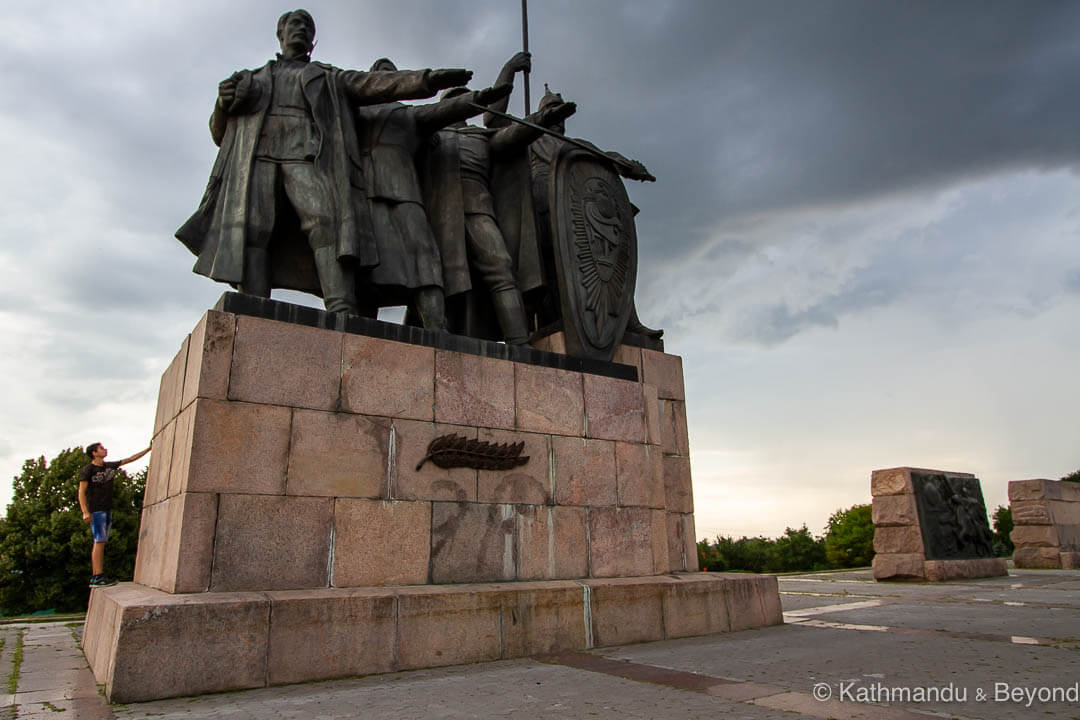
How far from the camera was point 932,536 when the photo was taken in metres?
13.6

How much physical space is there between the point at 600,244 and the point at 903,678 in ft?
17.1

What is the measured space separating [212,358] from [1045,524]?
2021 cm

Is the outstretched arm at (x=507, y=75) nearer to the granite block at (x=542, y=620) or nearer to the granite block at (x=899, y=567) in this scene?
the granite block at (x=542, y=620)

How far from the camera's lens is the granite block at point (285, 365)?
5.22 m

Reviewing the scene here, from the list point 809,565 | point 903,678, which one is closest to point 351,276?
point 903,678

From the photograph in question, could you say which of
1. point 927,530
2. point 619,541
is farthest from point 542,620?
Answer: point 927,530

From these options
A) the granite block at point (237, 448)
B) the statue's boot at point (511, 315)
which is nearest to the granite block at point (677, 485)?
the statue's boot at point (511, 315)

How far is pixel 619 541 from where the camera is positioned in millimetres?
6754

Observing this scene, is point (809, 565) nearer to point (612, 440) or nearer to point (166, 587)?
point (612, 440)

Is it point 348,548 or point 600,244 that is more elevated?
point 600,244

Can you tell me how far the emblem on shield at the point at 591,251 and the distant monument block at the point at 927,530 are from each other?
29.0 feet

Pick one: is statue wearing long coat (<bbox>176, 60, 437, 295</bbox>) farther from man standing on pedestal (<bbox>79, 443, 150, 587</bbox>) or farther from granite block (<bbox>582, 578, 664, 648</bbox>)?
granite block (<bbox>582, 578, 664, 648</bbox>)

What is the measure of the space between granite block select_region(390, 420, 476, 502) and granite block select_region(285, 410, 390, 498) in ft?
0.29

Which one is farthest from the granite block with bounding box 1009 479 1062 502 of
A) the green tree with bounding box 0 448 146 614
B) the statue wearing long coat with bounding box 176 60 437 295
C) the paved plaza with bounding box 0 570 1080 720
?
the green tree with bounding box 0 448 146 614
